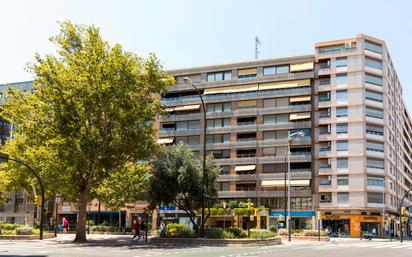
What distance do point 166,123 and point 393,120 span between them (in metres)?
34.2

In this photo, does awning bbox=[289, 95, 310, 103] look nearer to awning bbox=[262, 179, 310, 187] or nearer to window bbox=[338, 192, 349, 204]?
awning bbox=[262, 179, 310, 187]

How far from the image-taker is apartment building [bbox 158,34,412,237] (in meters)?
66.9

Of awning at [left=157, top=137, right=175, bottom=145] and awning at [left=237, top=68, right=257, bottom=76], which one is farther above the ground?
awning at [left=237, top=68, right=257, bottom=76]

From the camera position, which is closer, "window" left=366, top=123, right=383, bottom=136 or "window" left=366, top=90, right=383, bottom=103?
"window" left=366, top=123, right=383, bottom=136

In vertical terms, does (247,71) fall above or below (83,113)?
above

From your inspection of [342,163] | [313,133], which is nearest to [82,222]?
[313,133]

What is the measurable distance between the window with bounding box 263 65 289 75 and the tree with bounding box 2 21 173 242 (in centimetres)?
3847

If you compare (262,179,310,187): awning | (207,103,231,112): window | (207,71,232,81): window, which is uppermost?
(207,71,232,81): window

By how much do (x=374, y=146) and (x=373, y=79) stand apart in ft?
29.9

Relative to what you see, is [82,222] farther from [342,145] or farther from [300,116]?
[342,145]

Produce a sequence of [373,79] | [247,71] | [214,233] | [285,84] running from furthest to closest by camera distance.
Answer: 1. [247,71]
2. [285,84]
3. [373,79]
4. [214,233]

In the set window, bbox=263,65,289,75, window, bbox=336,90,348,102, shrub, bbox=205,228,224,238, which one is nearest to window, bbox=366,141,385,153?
window, bbox=336,90,348,102

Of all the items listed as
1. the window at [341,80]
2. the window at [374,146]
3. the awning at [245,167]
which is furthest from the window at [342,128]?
the awning at [245,167]

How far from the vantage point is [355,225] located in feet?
216
